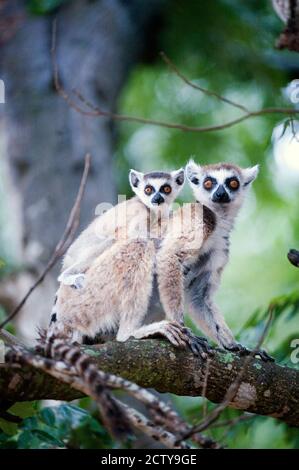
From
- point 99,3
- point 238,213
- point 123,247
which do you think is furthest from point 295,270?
point 123,247

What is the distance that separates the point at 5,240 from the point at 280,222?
7534 millimetres

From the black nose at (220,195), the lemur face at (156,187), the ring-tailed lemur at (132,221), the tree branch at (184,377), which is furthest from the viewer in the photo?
the lemur face at (156,187)

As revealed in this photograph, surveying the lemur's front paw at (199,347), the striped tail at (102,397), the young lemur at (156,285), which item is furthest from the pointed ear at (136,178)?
the striped tail at (102,397)

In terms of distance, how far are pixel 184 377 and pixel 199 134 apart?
41.0 ft

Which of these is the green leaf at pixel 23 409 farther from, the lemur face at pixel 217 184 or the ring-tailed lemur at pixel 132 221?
the lemur face at pixel 217 184

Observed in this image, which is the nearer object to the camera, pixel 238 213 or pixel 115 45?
pixel 238 213

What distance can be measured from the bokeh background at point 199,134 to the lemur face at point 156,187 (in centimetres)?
245

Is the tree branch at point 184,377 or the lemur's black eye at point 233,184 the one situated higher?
the lemur's black eye at point 233,184

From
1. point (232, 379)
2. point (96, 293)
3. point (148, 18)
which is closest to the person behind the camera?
point (232, 379)

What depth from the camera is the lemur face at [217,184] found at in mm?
7965

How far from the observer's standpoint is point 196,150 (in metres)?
17.2

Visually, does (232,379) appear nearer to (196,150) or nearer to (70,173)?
(70,173)

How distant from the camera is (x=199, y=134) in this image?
1802 centimetres

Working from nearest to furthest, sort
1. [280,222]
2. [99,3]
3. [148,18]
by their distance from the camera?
[99,3] → [148,18] → [280,222]
